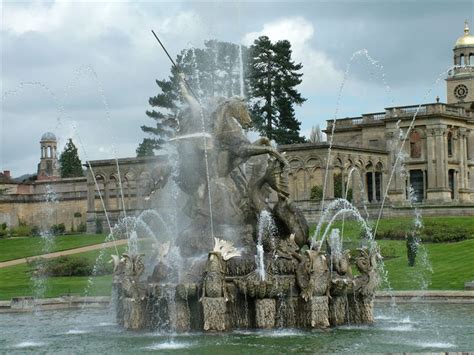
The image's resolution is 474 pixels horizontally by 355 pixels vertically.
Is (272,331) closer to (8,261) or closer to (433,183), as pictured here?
(8,261)

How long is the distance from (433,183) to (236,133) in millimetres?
63126

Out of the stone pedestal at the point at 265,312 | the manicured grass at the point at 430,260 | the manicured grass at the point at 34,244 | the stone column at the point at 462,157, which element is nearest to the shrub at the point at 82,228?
the manicured grass at the point at 34,244

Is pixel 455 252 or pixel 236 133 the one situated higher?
pixel 236 133

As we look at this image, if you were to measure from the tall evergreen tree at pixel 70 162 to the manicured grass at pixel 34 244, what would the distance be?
45.6 m

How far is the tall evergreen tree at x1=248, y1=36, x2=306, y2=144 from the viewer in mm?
80562

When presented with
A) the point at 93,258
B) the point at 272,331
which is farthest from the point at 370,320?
the point at 93,258

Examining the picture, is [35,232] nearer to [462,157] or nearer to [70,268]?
[70,268]

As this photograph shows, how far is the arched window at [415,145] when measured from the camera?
86.8m

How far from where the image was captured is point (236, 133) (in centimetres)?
2430

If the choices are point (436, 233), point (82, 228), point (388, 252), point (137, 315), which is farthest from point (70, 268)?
point (82, 228)

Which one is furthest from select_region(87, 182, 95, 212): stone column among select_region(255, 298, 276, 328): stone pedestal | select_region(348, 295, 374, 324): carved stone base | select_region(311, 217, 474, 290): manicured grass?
select_region(255, 298, 276, 328): stone pedestal

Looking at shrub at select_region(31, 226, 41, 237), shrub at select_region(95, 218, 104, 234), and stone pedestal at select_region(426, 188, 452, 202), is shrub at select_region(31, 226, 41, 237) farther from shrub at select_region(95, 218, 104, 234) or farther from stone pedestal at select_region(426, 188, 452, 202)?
stone pedestal at select_region(426, 188, 452, 202)

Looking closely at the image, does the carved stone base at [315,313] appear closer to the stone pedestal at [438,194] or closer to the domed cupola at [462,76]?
the stone pedestal at [438,194]

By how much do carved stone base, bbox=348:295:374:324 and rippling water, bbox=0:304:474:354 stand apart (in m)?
0.31
